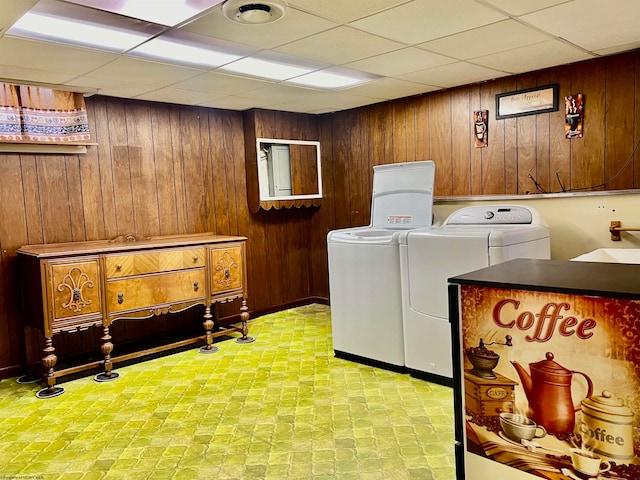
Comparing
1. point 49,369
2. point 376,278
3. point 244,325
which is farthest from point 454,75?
point 49,369

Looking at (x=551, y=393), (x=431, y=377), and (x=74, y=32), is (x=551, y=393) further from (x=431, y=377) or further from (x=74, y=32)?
(x=74, y=32)

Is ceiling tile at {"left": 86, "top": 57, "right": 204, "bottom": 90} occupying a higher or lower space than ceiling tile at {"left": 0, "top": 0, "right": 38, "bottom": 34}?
higher

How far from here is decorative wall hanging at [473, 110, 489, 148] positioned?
14.0 ft

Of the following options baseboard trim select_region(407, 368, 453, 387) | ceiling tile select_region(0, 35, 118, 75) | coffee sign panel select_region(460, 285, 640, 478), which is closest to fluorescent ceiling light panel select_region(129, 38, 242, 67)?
ceiling tile select_region(0, 35, 118, 75)

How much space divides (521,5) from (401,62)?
1095 millimetres

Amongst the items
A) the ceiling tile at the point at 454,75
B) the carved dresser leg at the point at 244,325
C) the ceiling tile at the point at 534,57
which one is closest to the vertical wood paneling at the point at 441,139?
the ceiling tile at the point at 454,75

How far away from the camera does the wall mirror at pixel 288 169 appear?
526 cm

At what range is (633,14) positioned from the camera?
2.70 meters

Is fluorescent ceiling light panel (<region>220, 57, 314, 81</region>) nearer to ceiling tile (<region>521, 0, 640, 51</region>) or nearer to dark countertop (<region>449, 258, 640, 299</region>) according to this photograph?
ceiling tile (<region>521, 0, 640, 51</region>)

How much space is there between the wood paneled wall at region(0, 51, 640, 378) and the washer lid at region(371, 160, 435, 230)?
1.40ft

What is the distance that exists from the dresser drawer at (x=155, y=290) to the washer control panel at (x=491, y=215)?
227 cm

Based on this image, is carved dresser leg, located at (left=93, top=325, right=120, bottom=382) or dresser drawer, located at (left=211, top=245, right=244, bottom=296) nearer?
carved dresser leg, located at (left=93, top=325, right=120, bottom=382)

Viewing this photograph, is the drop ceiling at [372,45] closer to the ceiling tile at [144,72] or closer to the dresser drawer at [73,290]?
the ceiling tile at [144,72]

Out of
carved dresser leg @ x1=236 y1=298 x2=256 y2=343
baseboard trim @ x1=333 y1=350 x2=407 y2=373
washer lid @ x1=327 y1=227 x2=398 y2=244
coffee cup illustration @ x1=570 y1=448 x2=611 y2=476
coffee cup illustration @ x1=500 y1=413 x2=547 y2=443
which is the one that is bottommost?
baseboard trim @ x1=333 y1=350 x2=407 y2=373
